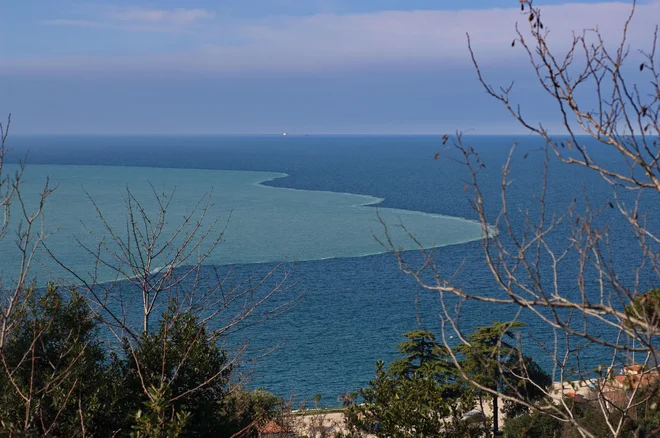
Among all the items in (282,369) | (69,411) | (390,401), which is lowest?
(282,369)

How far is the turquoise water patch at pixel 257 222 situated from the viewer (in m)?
48.1

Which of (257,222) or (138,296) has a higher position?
(257,222)

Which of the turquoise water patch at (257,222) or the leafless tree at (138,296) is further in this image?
the turquoise water patch at (257,222)

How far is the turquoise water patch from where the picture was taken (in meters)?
48.1

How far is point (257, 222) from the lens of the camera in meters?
62.4

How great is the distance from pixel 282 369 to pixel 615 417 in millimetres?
15829

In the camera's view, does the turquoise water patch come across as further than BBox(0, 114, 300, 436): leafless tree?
Yes

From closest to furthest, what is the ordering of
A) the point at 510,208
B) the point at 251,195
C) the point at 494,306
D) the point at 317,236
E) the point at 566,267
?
the point at 494,306 → the point at 566,267 → the point at 317,236 → the point at 510,208 → the point at 251,195

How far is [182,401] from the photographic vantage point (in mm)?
8766

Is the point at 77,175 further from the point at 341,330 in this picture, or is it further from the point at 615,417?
the point at 615,417

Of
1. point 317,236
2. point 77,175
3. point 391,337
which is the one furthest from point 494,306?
point 77,175

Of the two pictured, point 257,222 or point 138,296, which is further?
point 257,222

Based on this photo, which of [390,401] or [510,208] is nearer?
[390,401]

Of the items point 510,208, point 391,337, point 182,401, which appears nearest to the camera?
point 182,401
